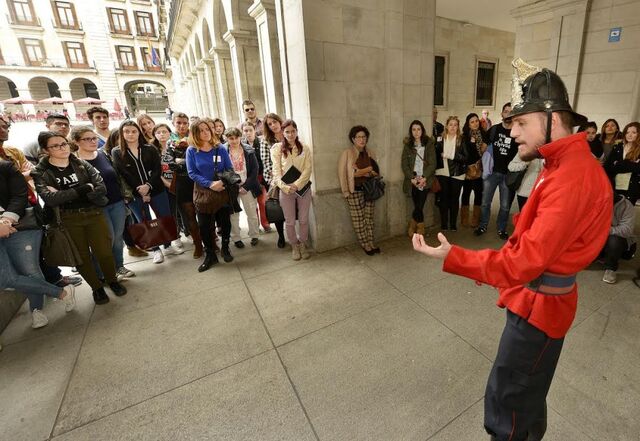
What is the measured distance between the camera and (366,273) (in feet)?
13.7

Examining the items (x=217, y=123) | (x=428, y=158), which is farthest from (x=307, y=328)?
(x=217, y=123)

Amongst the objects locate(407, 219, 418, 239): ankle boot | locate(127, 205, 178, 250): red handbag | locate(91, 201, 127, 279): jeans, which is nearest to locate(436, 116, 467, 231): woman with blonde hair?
locate(407, 219, 418, 239): ankle boot

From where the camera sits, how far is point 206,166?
170 inches

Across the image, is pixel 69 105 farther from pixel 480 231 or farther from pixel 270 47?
pixel 480 231

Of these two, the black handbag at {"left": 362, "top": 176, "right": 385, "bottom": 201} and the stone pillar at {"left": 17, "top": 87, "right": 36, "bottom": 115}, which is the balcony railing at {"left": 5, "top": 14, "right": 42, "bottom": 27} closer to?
the stone pillar at {"left": 17, "top": 87, "right": 36, "bottom": 115}

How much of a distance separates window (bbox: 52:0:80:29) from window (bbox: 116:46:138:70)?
4.56 meters

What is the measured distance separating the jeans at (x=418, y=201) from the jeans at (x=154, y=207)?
13.1ft

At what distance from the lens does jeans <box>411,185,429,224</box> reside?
16.5 feet

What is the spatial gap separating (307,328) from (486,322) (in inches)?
70.9

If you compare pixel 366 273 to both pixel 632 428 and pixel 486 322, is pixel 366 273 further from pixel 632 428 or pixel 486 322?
pixel 632 428

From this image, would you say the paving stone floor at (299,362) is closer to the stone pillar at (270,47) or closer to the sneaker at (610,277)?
the sneaker at (610,277)

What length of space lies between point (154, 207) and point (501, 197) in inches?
217

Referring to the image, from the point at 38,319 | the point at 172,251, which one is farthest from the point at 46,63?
the point at 38,319

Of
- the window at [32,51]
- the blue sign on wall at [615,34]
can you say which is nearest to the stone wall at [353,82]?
the blue sign on wall at [615,34]
